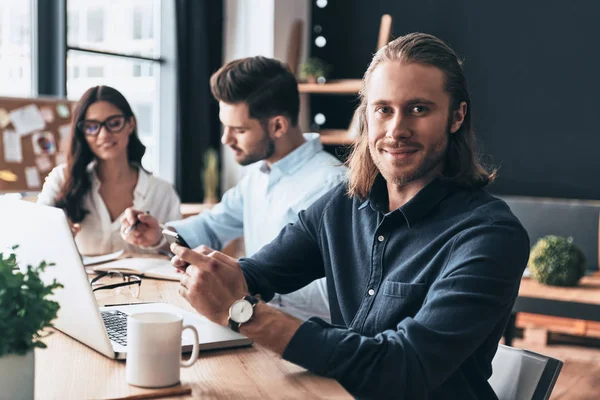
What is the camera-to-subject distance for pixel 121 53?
4723 millimetres

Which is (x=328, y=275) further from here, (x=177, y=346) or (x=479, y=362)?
(x=177, y=346)

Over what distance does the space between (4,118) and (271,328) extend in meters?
2.62

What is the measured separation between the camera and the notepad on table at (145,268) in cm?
193

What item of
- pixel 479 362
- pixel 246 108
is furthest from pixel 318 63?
pixel 479 362

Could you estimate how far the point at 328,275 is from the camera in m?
1.60

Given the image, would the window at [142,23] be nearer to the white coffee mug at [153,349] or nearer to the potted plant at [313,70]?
the potted plant at [313,70]

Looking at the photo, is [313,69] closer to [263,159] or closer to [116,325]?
[263,159]

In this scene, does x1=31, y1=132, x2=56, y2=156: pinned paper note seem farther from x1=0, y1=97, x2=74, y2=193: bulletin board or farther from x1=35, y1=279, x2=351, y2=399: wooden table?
x1=35, y1=279, x2=351, y2=399: wooden table

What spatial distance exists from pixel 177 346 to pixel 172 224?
1.33 m

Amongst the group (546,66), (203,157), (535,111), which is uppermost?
(546,66)

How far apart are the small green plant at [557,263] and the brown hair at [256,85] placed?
5.15 ft

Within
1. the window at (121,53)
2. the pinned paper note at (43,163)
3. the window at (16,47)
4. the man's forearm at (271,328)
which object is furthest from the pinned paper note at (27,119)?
the man's forearm at (271,328)

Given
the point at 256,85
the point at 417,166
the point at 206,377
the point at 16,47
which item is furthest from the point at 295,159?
the point at 16,47

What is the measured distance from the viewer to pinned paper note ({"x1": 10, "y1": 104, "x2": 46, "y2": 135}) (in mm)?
3408
